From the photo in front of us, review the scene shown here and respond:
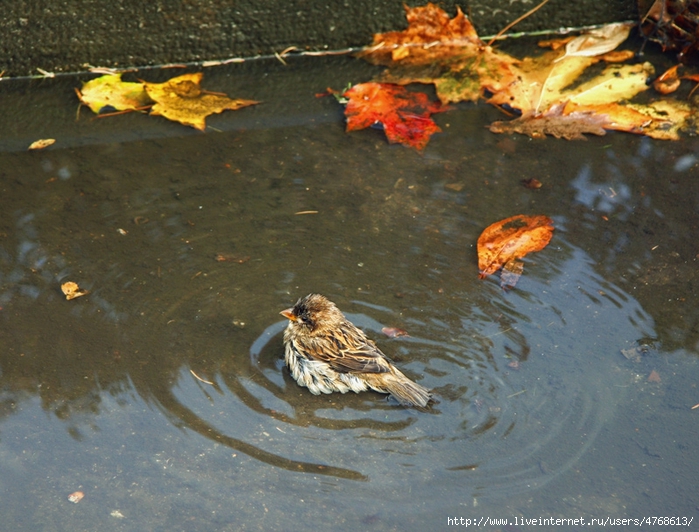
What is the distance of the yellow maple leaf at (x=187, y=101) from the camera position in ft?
23.4

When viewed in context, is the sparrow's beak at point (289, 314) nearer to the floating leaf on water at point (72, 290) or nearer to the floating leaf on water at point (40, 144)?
the floating leaf on water at point (72, 290)

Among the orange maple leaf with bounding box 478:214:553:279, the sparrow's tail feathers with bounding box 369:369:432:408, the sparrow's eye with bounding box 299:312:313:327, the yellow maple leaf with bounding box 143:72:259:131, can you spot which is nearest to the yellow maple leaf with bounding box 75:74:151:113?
the yellow maple leaf with bounding box 143:72:259:131

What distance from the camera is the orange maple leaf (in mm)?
5746

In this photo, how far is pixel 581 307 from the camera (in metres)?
5.44

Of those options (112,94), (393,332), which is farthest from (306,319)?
(112,94)

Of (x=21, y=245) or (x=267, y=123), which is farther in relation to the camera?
(x=267, y=123)

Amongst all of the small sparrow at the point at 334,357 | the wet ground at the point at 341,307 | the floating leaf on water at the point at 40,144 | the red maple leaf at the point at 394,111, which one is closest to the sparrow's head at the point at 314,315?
the small sparrow at the point at 334,357

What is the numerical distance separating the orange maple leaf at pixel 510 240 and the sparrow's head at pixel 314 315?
124cm

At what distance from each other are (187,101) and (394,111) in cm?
202

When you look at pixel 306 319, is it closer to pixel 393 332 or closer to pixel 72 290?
pixel 393 332

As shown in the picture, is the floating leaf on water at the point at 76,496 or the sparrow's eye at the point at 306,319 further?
the sparrow's eye at the point at 306,319

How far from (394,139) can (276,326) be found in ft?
8.00

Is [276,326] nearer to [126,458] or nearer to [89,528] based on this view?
[126,458]

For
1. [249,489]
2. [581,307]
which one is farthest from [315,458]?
[581,307]
